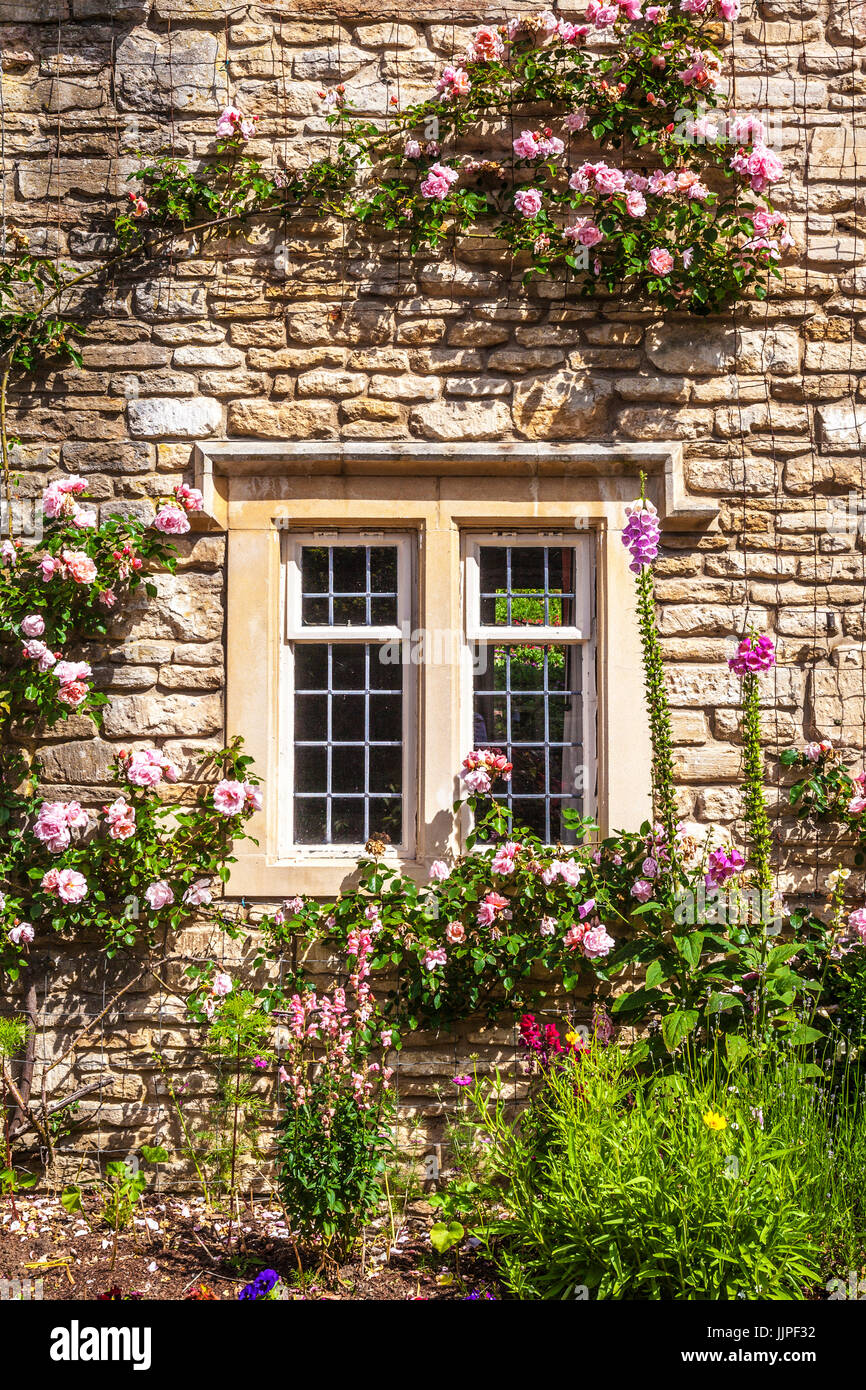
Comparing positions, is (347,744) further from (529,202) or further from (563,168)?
(563,168)

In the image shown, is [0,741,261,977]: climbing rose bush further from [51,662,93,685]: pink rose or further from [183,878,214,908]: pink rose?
[51,662,93,685]: pink rose

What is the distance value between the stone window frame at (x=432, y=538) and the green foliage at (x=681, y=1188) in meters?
1.23

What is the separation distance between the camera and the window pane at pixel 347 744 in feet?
13.8

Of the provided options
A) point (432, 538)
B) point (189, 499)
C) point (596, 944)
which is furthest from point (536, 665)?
point (189, 499)

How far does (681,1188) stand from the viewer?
2674mm

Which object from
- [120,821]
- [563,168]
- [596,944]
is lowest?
[596,944]

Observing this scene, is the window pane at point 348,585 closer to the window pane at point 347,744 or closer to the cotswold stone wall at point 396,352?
the window pane at point 347,744

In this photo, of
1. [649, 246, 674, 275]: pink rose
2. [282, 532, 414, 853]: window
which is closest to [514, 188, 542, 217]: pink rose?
[649, 246, 674, 275]: pink rose

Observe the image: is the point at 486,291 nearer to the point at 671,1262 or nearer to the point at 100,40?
the point at 100,40

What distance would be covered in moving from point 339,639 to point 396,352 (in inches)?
51.5

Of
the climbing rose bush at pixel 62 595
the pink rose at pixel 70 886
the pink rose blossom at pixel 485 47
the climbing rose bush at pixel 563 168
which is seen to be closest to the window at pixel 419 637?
the climbing rose bush at pixel 62 595

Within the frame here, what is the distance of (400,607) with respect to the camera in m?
4.21

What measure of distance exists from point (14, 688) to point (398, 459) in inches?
76.7

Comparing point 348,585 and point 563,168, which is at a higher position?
point 563,168
